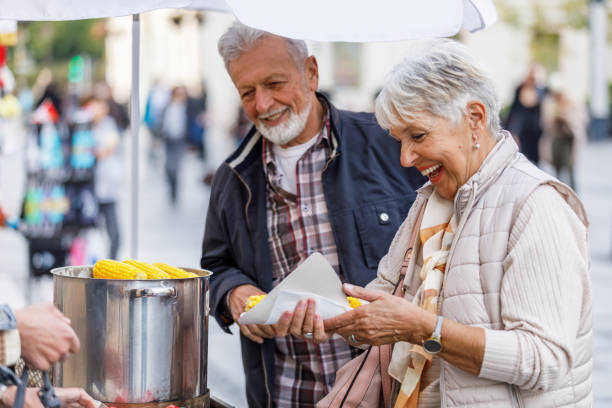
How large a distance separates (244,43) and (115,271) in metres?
1.03

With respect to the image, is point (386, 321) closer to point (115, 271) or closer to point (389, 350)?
point (389, 350)

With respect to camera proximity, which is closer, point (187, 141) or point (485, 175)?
point (485, 175)

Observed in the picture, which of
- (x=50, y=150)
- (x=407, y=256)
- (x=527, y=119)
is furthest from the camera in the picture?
(x=527, y=119)

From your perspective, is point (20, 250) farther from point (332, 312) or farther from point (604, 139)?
point (604, 139)

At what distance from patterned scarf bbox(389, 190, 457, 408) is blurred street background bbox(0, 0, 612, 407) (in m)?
0.44

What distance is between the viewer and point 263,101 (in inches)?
114

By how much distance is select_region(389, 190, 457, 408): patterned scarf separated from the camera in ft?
7.19

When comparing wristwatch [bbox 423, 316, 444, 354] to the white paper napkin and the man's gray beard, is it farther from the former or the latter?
the man's gray beard

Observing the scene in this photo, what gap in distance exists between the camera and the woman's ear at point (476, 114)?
7.10 feet

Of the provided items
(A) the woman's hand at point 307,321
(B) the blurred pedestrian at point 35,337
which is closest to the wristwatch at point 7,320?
(B) the blurred pedestrian at point 35,337

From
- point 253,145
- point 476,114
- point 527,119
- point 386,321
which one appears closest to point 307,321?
point 386,321

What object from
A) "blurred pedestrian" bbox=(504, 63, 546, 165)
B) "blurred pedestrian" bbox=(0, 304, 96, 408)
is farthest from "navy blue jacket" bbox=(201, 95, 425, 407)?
"blurred pedestrian" bbox=(504, 63, 546, 165)

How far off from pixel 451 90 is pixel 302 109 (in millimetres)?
890

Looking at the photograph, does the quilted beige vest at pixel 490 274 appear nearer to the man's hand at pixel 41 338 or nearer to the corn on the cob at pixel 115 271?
the corn on the cob at pixel 115 271
